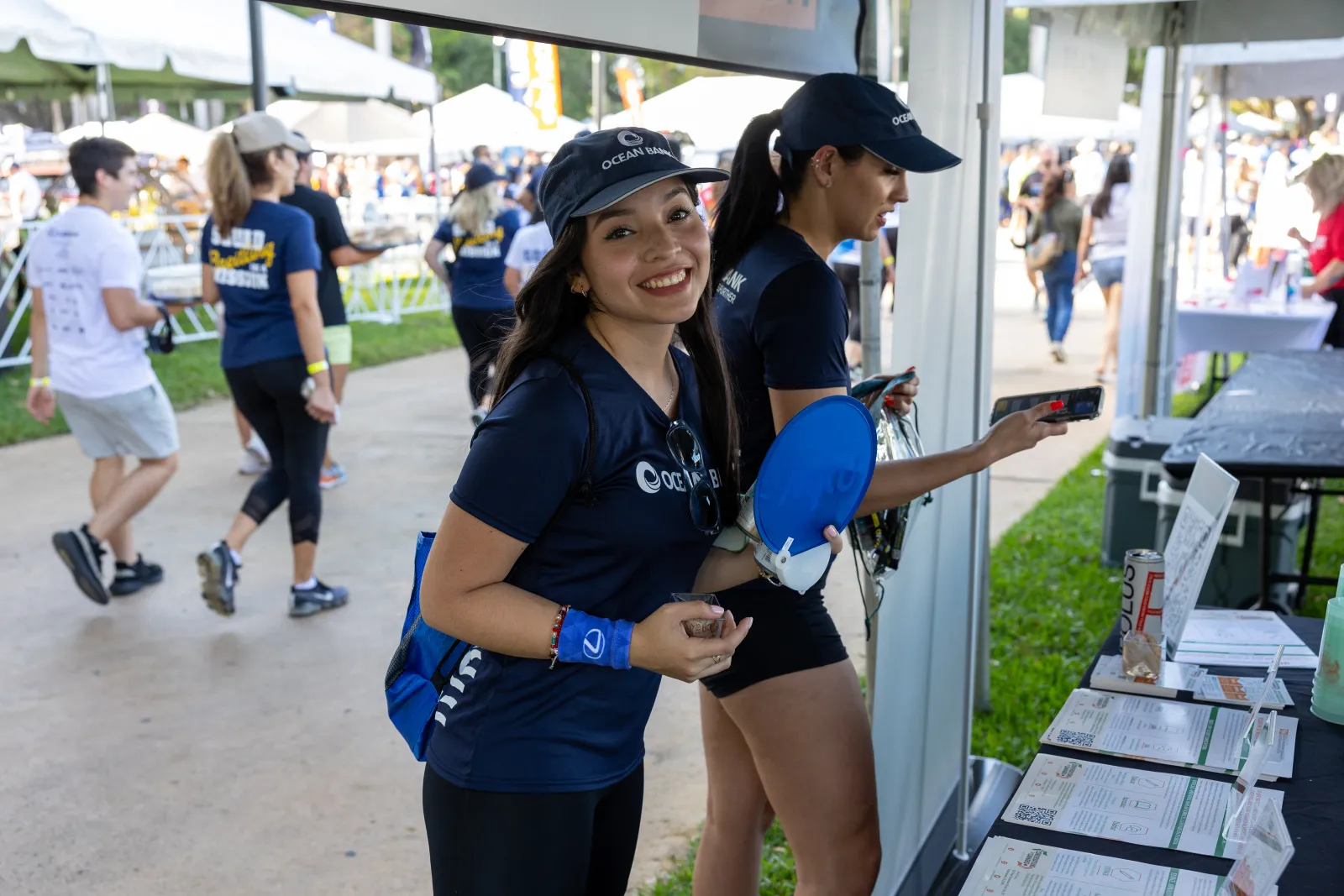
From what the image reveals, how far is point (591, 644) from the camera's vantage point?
1.55 m

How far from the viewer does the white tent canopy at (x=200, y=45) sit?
27.0 feet

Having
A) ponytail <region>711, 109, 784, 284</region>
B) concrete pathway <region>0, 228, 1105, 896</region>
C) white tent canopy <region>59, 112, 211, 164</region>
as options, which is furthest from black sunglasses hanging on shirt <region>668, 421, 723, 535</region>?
white tent canopy <region>59, 112, 211, 164</region>

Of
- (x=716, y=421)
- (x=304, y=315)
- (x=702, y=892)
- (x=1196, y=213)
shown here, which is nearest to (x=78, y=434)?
(x=304, y=315)

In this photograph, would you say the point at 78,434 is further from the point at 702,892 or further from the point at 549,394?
the point at 549,394

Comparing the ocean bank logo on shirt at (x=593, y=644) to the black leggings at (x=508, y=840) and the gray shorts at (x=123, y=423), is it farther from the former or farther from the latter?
the gray shorts at (x=123, y=423)

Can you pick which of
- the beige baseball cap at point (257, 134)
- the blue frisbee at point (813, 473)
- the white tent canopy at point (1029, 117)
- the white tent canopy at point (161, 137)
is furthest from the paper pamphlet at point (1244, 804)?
the white tent canopy at point (161, 137)

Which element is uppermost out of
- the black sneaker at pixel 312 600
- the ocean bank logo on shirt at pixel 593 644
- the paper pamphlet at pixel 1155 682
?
the ocean bank logo on shirt at pixel 593 644

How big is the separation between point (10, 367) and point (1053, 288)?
362 inches

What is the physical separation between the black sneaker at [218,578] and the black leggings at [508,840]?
3.41 metres

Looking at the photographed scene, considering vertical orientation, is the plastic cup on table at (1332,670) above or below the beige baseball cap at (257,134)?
below

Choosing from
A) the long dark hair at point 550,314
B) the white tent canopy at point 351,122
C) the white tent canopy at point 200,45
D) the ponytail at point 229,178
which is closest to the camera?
the long dark hair at point 550,314

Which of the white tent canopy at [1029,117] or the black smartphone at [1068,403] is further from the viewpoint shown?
the white tent canopy at [1029,117]

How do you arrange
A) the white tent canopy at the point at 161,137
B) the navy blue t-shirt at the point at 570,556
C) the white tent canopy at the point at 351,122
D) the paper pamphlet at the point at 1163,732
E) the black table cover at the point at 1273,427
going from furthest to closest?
1. the white tent canopy at the point at 351,122
2. the white tent canopy at the point at 161,137
3. the black table cover at the point at 1273,427
4. the paper pamphlet at the point at 1163,732
5. the navy blue t-shirt at the point at 570,556

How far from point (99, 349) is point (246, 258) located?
717 mm
